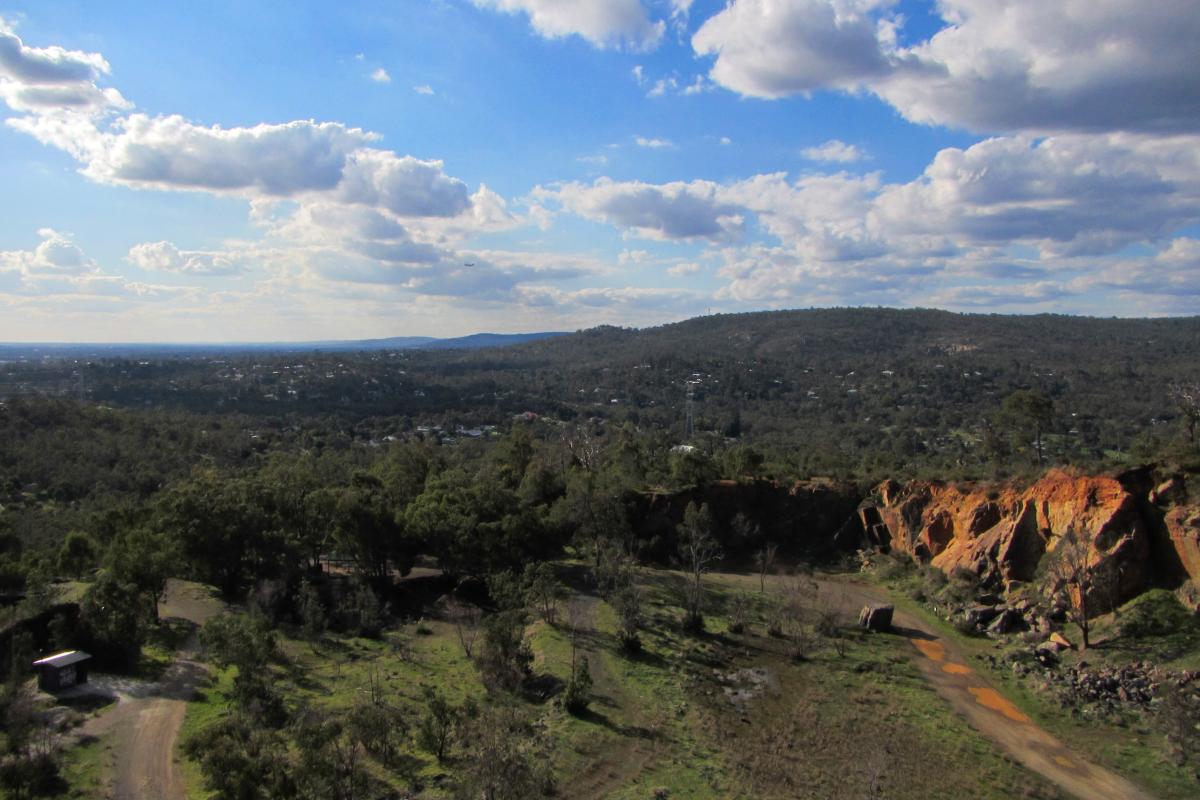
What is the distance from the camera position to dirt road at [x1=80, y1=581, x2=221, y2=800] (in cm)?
1833

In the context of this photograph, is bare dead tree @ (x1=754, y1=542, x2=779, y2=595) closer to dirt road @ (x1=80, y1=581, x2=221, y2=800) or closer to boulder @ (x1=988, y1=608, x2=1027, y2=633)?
boulder @ (x1=988, y1=608, x2=1027, y2=633)

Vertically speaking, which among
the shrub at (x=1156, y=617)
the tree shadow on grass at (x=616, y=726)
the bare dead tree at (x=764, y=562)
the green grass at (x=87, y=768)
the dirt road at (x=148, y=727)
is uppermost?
the shrub at (x=1156, y=617)

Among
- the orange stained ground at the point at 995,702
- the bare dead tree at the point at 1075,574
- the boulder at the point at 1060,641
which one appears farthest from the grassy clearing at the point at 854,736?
the bare dead tree at the point at 1075,574

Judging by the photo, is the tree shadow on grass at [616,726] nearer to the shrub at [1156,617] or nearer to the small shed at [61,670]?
the small shed at [61,670]

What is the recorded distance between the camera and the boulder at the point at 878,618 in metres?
31.9

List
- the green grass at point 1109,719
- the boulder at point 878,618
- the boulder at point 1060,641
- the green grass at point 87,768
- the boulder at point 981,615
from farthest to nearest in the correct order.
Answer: the boulder at point 878,618 < the boulder at point 981,615 < the boulder at point 1060,641 < the green grass at point 1109,719 < the green grass at point 87,768

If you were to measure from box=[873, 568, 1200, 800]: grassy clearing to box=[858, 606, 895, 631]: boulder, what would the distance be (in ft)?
7.52

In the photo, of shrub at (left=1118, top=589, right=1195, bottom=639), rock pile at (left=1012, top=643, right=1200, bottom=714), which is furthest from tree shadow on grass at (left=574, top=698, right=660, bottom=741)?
shrub at (left=1118, top=589, right=1195, bottom=639)

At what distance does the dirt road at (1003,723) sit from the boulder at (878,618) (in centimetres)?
61

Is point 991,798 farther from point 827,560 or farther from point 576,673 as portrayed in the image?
point 827,560

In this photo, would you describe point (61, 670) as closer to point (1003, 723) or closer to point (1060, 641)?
point (1003, 723)

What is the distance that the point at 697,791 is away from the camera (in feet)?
61.1

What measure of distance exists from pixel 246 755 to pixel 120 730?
23.6ft

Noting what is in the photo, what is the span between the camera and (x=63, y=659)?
78.6 feet
